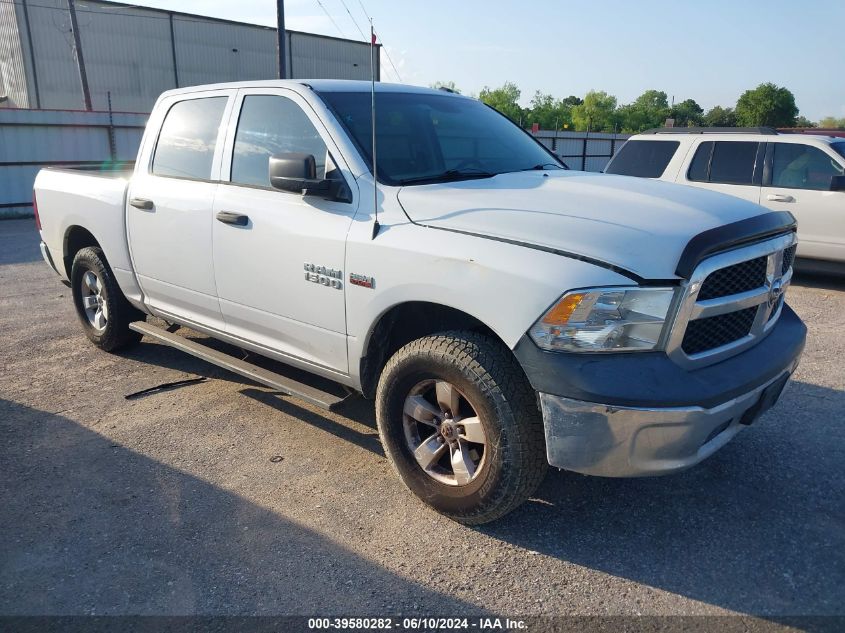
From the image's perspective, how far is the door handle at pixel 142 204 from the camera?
181 inches

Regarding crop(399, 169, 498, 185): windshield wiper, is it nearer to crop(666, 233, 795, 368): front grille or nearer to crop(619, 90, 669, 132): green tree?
crop(666, 233, 795, 368): front grille

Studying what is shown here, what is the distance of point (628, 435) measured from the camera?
258cm

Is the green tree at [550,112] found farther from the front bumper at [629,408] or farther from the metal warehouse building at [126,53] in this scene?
the front bumper at [629,408]

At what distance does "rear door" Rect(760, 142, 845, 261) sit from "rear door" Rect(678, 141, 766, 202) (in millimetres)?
125

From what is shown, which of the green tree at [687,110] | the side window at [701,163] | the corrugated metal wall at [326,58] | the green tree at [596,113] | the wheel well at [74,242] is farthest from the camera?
the green tree at [596,113]

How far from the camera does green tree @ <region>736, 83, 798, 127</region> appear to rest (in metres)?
95.9

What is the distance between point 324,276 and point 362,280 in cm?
28

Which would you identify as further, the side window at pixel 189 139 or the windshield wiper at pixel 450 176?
the side window at pixel 189 139

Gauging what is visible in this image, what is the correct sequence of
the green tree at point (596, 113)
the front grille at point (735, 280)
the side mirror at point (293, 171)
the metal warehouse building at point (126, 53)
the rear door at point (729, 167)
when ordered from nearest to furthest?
the front grille at point (735, 280) < the side mirror at point (293, 171) < the rear door at point (729, 167) < the metal warehouse building at point (126, 53) < the green tree at point (596, 113)

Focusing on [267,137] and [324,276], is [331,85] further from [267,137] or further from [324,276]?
[324,276]

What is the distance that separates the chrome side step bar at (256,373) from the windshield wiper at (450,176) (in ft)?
3.82

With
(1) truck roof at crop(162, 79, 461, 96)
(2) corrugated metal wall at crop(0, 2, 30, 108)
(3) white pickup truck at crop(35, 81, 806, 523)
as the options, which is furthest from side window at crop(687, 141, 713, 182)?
(2) corrugated metal wall at crop(0, 2, 30, 108)

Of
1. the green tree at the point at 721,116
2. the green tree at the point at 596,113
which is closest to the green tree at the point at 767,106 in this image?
the green tree at the point at 721,116

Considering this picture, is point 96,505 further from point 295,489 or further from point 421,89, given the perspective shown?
point 421,89
